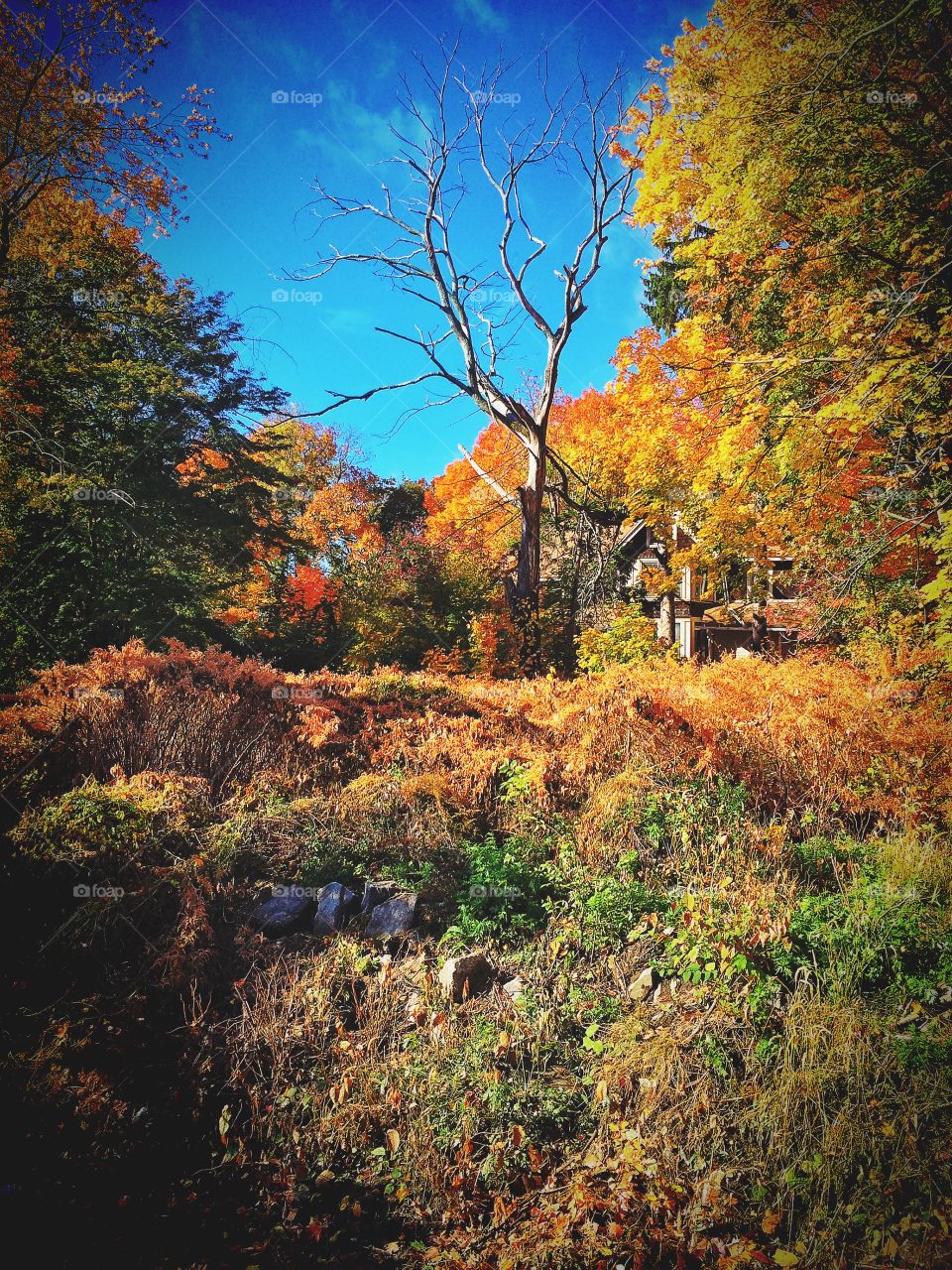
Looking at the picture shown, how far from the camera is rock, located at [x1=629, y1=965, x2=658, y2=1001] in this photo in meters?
3.75

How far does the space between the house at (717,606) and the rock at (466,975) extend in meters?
12.5

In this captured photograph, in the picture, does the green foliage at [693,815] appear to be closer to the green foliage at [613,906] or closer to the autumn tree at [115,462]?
the green foliage at [613,906]

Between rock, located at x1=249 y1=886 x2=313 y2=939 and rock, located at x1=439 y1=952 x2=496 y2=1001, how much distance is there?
54.1 inches

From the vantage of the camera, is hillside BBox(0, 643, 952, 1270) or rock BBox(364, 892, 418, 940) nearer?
hillside BBox(0, 643, 952, 1270)

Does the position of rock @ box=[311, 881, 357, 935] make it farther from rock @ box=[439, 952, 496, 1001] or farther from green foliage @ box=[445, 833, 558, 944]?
rock @ box=[439, 952, 496, 1001]

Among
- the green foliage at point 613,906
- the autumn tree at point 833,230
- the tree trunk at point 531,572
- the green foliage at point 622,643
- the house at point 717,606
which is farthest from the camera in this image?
the house at point 717,606

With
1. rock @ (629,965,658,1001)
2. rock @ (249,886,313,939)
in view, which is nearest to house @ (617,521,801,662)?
rock @ (629,965,658,1001)

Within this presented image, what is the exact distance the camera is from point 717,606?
18922 mm

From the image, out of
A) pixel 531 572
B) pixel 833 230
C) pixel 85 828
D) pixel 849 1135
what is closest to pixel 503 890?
pixel 849 1135

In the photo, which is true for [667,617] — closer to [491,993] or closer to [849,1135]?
[491,993]

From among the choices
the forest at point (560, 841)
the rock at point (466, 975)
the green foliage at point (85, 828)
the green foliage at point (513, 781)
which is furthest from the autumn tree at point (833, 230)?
the green foliage at point (85, 828)

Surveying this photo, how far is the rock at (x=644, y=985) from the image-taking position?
375cm

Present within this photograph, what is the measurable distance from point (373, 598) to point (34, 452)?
7993 millimetres

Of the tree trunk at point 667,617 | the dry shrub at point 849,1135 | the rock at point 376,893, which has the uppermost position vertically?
the tree trunk at point 667,617
